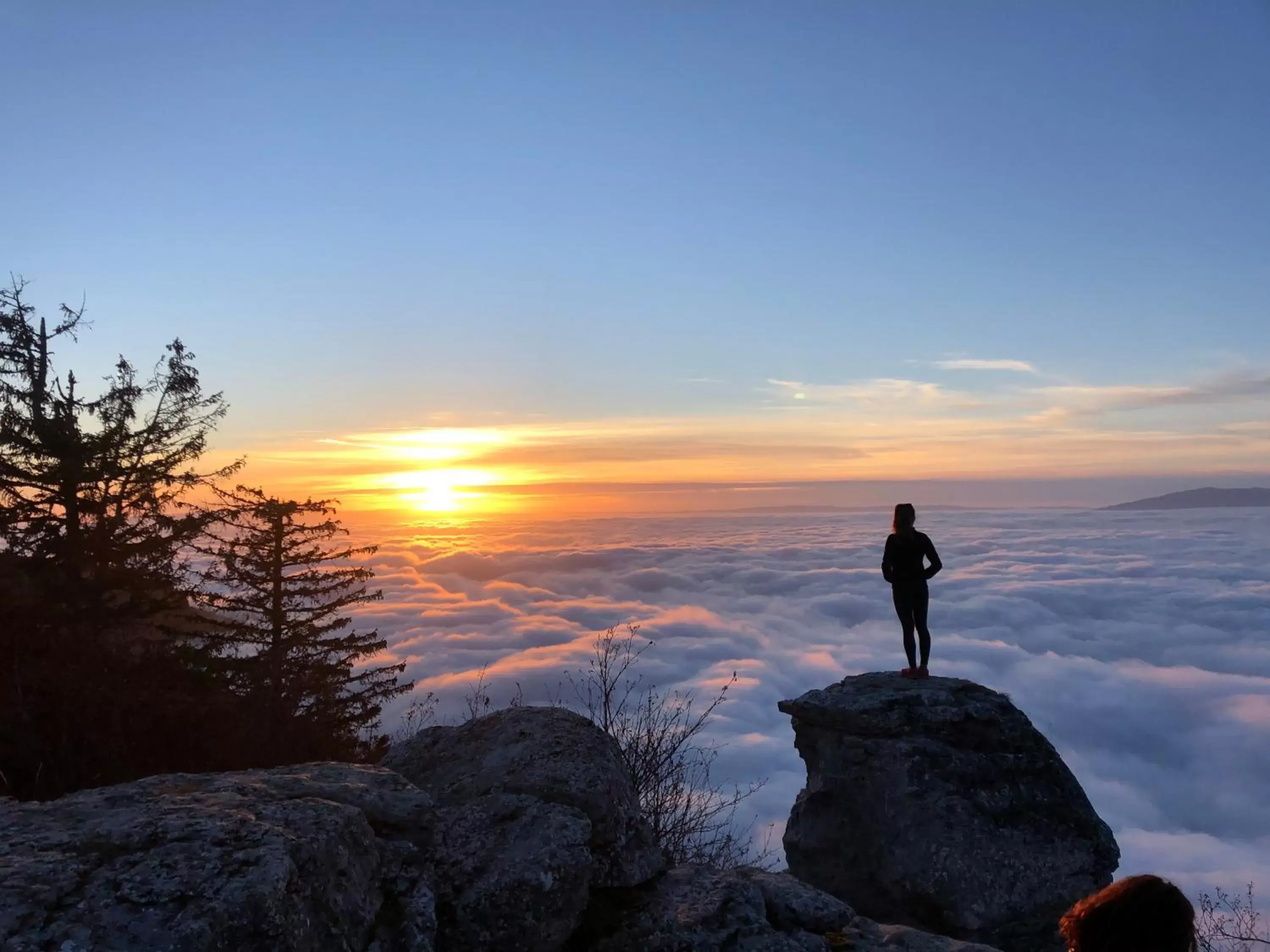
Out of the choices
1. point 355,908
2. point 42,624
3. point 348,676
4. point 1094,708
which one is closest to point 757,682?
point 1094,708

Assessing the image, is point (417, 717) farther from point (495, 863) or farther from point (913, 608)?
point (495, 863)

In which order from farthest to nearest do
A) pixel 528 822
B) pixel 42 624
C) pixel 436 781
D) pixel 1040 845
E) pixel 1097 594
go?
pixel 1097 594, pixel 42 624, pixel 1040 845, pixel 436 781, pixel 528 822

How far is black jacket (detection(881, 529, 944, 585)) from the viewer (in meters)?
11.8

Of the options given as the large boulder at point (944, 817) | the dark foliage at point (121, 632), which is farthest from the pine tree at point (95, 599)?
the large boulder at point (944, 817)

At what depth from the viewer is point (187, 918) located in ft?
12.1

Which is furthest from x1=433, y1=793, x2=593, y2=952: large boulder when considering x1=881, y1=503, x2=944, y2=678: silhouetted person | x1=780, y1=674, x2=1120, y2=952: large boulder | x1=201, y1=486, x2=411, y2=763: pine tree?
x1=201, y1=486, x2=411, y2=763: pine tree

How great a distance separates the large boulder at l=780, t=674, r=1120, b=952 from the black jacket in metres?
1.87

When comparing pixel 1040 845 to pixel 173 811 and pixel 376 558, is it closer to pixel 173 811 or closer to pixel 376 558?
pixel 173 811

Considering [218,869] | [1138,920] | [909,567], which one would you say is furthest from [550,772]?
[909,567]

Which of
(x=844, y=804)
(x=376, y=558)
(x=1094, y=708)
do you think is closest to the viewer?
(x=844, y=804)

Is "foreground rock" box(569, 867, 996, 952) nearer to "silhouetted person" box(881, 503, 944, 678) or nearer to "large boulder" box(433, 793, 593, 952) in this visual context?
"large boulder" box(433, 793, 593, 952)

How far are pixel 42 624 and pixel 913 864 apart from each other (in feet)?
54.5

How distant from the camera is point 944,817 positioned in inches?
434

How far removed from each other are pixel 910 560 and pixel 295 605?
23.4m
